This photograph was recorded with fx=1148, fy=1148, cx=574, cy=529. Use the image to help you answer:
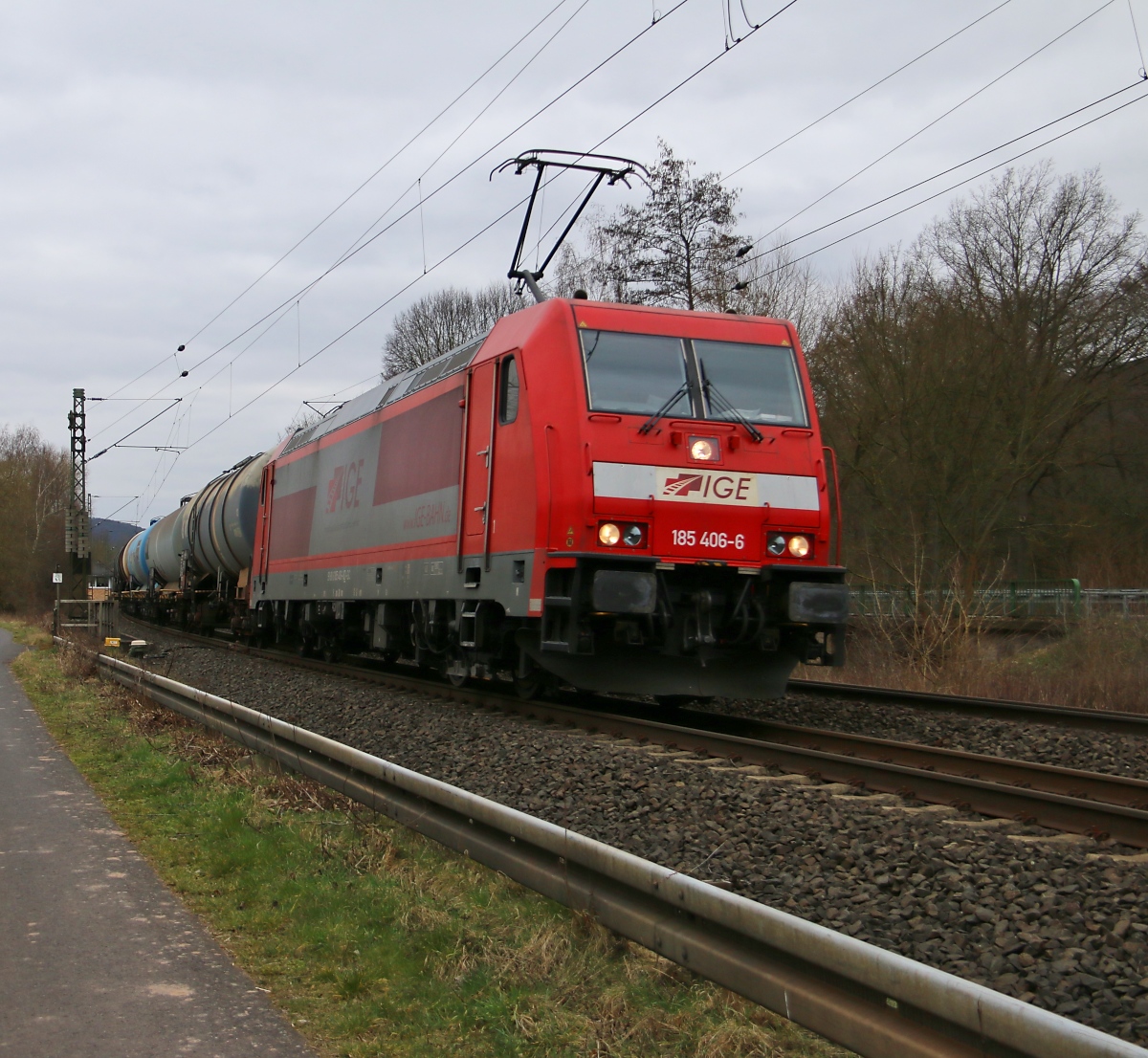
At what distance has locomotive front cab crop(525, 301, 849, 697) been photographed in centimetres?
917

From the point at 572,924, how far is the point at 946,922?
1.35 m

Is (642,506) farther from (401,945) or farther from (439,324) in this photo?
(439,324)

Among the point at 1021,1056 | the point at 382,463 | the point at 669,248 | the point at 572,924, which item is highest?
the point at 669,248

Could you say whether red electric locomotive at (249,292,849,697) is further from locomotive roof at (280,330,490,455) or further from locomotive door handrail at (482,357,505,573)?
locomotive roof at (280,330,490,455)

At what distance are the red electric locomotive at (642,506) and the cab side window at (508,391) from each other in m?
0.02

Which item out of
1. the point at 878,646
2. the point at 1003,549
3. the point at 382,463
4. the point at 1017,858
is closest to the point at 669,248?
the point at 1003,549

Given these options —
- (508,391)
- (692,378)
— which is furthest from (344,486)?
(692,378)

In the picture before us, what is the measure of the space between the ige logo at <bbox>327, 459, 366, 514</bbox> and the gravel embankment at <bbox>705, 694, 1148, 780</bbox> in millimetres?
5689

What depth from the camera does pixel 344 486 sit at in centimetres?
1531

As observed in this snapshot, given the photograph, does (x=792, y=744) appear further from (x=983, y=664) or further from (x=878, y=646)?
(x=878, y=646)

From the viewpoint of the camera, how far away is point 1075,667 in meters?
14.5

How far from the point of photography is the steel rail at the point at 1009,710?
9305mm

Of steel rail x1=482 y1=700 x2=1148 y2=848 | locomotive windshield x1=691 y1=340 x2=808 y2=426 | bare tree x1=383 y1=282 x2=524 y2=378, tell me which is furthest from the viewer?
bare tree x1=383 y1=282 x2=524 y2=378

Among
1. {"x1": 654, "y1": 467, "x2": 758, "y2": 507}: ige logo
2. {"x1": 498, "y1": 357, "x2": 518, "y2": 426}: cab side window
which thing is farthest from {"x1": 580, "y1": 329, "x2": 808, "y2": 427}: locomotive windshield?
{"x1": 498, "y1": 357, "x2": 518, "y2": 426}: cab side window
